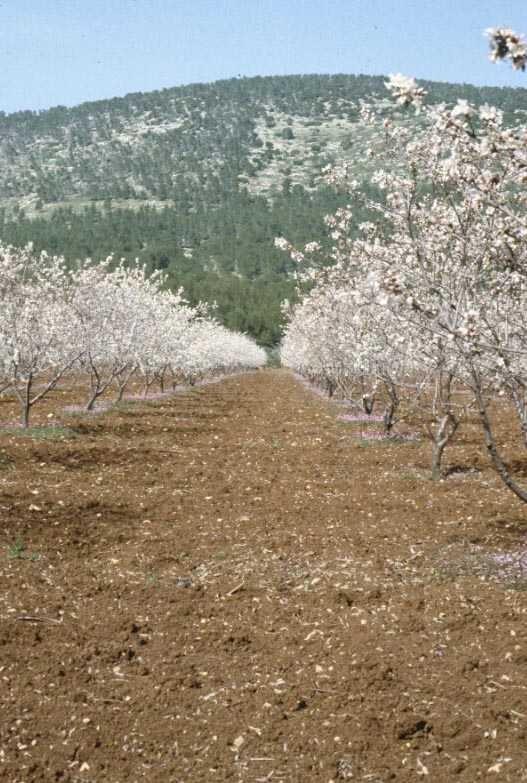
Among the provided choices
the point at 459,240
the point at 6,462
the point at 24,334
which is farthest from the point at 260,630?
the point at 24,334

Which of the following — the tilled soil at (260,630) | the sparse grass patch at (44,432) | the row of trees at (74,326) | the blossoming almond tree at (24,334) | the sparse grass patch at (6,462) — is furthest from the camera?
the row of trees at (74,326)

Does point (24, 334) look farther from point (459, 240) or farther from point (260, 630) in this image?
point (260, 630)

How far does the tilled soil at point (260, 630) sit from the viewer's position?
6285 millimetres

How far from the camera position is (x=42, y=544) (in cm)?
1178

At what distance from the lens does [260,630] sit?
8742mm

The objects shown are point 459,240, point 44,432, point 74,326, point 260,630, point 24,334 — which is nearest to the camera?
point 260,630

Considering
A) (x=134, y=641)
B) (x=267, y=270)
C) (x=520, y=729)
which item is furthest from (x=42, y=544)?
(x=267, y=270)

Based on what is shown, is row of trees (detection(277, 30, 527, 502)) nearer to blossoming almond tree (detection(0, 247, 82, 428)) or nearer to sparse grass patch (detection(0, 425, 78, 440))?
sparse grass patch (detection(0, 425, 78, 440))

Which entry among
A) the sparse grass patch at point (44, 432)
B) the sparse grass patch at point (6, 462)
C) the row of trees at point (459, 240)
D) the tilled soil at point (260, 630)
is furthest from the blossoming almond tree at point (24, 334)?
the row of trees at point (459, 240)

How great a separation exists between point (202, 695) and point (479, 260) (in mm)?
6941

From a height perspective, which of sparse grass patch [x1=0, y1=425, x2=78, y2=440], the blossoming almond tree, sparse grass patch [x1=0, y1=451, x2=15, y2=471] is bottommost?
sparse grass patch [x1=0, y1=425, x2=78, y2=440]

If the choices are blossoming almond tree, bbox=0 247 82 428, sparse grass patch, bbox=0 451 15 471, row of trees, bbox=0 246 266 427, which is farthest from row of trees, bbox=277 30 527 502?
row of trees, bbox=0 246 266 427

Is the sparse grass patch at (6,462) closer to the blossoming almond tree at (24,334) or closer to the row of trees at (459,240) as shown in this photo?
the blossoming almond tree at (24,334)

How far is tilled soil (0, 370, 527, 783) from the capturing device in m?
6.29
